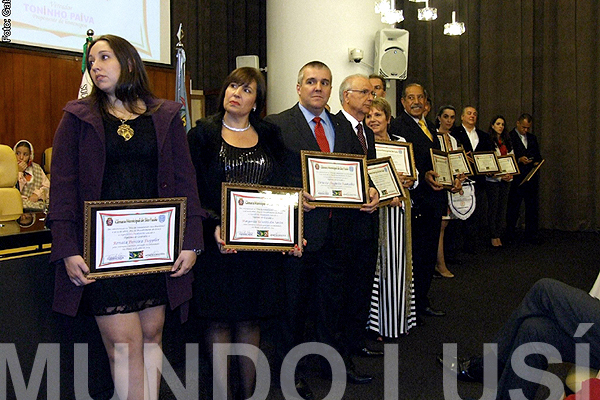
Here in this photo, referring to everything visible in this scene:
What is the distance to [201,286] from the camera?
2.28 metres

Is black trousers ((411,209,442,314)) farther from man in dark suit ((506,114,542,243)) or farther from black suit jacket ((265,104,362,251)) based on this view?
man in dark suit ((506,114,542,243))

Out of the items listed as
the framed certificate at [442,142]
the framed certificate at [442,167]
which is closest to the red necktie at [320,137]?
the framed certificate at [442,167]

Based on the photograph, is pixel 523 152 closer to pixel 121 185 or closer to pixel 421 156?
pixel 421 156

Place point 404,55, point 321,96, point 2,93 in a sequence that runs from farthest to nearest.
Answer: point 404,55 < point 2,93 < point 321,96

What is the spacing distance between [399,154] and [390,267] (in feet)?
2.22

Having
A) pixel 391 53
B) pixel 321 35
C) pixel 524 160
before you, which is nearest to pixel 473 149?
pixel 524 160

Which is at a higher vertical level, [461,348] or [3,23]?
[3,23]

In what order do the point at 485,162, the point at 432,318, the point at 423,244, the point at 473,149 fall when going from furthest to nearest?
the point at 473,149 → the point at 485,162 → the point at 432,318 → the point at 423,244

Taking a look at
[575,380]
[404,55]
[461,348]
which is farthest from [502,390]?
[404,55]

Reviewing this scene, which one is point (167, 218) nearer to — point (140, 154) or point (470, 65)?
point (140, 154)

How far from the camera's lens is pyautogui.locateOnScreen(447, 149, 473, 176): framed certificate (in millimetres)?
4566

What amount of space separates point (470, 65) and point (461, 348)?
6588 millimetres

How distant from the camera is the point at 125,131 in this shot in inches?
76.0

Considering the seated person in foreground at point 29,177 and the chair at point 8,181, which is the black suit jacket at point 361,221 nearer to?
the chair at point 8,181
